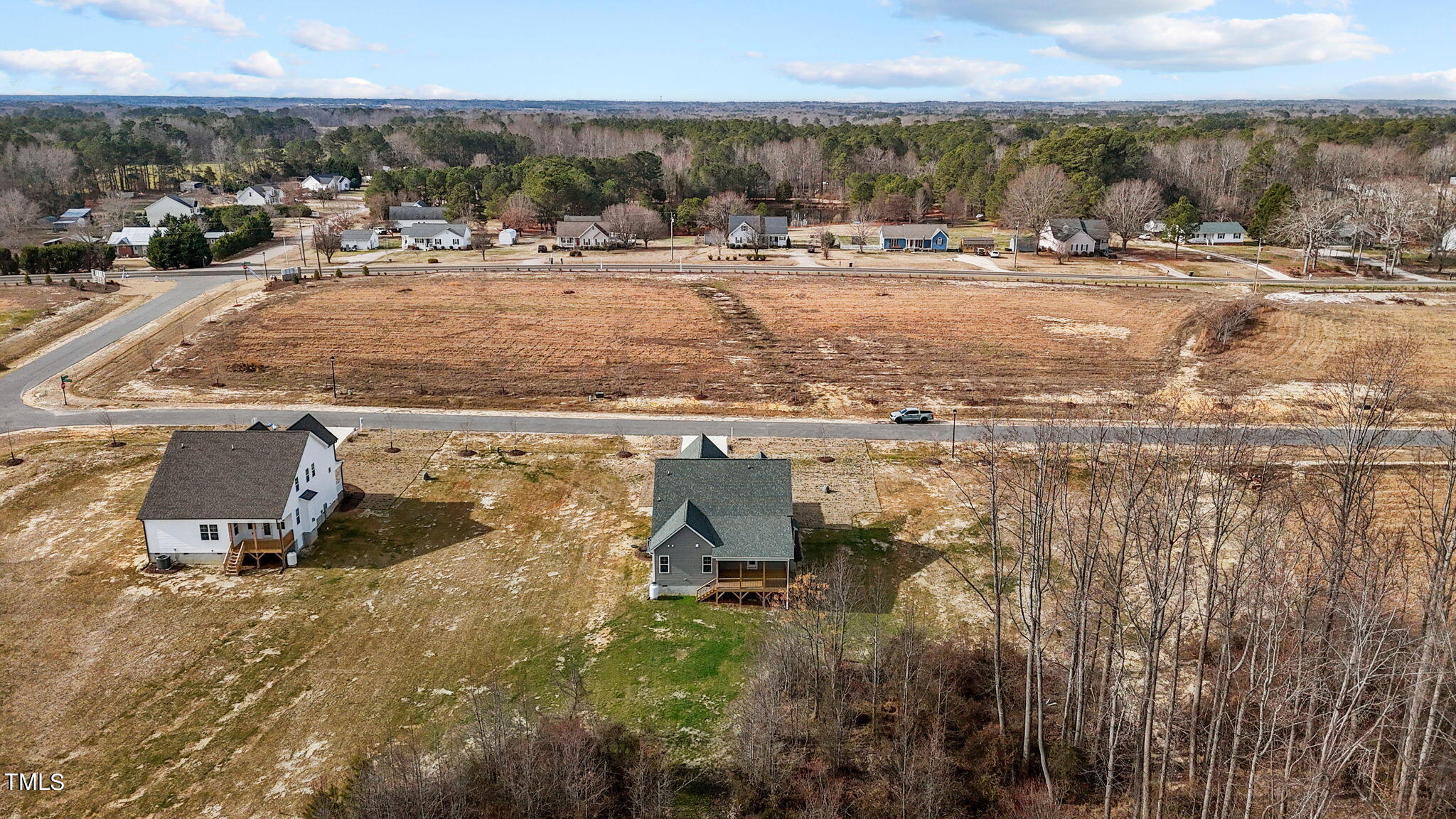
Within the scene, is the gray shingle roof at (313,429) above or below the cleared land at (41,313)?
below

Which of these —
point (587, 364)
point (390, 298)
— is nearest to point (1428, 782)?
point (587, 364)

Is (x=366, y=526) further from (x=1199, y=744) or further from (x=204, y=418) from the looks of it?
(x=1199, y=744)

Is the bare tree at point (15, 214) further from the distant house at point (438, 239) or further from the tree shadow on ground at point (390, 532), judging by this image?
the tree shadow on ground at point (390, 532)

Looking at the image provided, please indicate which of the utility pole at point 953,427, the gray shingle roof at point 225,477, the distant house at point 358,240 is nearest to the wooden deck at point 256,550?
the gray shingle roof at point 225,477

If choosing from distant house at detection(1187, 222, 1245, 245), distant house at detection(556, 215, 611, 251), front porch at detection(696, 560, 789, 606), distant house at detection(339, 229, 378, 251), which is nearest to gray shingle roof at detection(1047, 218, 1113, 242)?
distant house at detection(1187, 222, 1245, 245)

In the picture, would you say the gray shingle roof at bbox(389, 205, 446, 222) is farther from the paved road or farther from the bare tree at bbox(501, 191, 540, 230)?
the paved road
